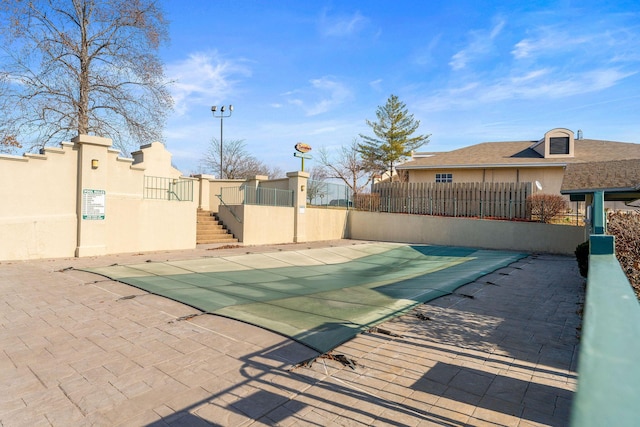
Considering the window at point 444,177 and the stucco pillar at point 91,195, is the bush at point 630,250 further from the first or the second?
the window at point 444,177

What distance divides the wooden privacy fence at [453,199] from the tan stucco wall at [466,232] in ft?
4.30

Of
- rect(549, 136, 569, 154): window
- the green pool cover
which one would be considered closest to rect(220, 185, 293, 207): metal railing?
the green pool cover

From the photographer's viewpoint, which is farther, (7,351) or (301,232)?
(301,232)

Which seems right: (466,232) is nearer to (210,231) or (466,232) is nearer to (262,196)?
(262,196)

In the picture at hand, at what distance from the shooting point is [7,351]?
3885mm

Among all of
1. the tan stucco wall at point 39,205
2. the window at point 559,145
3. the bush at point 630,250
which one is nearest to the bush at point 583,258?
the bush at point 630,250

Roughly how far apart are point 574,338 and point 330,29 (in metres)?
11.4

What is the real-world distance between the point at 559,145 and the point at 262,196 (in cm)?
1786

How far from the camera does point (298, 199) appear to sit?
17266 millimetres

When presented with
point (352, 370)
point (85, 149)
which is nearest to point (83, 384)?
point (352, 370)

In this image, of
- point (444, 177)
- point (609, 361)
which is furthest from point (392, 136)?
point (609, 361)

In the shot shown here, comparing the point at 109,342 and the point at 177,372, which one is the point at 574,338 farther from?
the point at 109,342

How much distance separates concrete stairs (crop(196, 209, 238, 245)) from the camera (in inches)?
585

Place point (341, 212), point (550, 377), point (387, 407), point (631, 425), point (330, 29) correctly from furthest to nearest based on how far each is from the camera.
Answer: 1. point (341, 212)
2. point (330, 29)
3. point (550, 377)
4. point (387, 407)
5. point (631, 425)
